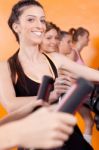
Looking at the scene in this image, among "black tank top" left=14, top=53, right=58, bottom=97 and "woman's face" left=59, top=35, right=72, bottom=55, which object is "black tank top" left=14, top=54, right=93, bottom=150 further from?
"woman's face" left=59, top=35, right=72, bottom=55

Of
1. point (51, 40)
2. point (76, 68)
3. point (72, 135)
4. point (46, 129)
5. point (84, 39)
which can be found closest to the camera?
point (46, 129)

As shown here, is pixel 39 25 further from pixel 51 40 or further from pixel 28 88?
pixel 51 40

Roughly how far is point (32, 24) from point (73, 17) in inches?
30.3

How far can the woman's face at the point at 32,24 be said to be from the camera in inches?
44.8

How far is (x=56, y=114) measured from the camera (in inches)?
15.3

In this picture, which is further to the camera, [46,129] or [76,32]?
[76,32]

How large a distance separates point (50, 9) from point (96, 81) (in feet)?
2.90

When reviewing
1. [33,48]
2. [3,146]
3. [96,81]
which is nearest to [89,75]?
[96,81]

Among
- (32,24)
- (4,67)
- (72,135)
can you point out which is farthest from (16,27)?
(72,135)

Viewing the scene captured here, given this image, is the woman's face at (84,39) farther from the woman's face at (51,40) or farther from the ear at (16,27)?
the ear at (16,27)

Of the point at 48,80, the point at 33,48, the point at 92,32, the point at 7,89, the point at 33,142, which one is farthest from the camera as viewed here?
the point at 92,32

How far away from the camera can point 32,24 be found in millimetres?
1153

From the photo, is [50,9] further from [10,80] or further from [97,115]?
[10,80]

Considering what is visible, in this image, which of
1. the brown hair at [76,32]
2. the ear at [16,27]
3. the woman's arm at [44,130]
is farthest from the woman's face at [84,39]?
the woman's arm at [44,130]
